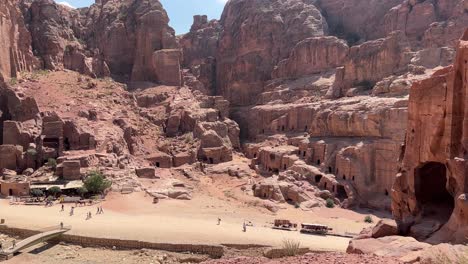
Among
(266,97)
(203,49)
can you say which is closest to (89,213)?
(266,97)

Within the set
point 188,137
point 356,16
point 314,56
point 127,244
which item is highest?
point 356,16

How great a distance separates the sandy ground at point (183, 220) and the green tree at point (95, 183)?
141 cm

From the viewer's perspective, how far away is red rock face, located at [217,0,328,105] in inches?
3652

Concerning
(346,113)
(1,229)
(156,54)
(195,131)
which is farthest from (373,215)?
(156,54)

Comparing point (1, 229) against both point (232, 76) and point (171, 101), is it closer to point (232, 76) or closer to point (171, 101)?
point (171, 101)

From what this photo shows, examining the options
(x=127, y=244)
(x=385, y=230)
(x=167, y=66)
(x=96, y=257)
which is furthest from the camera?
(x=167, y=66)

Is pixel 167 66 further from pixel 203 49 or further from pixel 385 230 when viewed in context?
pixel 385 230

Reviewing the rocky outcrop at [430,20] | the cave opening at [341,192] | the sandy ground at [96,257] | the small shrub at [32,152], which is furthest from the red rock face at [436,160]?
the rocky outcrop at [430,20]

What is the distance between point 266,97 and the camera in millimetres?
83562

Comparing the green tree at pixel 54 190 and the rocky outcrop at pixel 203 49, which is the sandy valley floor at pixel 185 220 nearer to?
the green tree at pixel 54 190

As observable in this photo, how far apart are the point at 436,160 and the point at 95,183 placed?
3337 cm

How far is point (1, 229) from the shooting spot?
31547mm

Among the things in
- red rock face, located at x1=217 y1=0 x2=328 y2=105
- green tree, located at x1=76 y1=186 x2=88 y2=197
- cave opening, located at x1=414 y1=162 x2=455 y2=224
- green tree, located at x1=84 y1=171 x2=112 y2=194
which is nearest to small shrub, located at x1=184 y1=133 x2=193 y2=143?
green tree, located at x1=84 y1=171 x2=112 y2=194

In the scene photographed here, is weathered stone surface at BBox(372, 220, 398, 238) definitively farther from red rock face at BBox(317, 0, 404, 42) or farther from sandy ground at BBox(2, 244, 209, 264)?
red rock face at BBox(317, 0, 404, 42)
